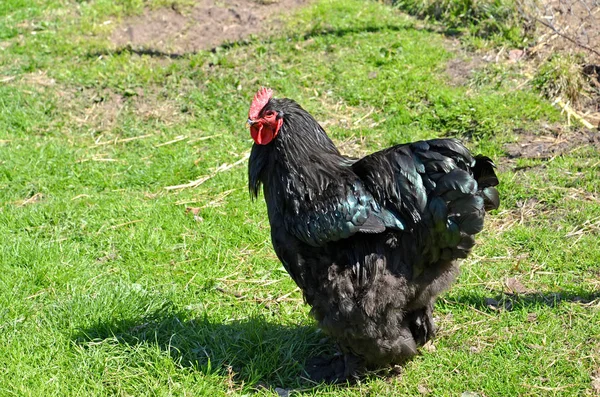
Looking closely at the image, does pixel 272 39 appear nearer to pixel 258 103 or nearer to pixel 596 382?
pixel 258 103

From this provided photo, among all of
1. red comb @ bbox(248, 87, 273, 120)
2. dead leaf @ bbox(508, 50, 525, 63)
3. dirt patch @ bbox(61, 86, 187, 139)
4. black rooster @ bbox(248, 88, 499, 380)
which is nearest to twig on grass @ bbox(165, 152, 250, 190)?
dirt patch @ bbox(61, 86, 187, 139)

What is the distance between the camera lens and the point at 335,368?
4469 millimetres

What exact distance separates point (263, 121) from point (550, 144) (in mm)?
3481

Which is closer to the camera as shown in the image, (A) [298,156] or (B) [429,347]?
(A) [298,156]

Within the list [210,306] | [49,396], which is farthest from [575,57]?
[49,396]

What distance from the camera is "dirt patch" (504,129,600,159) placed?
20.7 feet

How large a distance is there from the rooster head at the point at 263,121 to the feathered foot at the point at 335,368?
1486 mm

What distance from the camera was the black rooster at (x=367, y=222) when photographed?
12.4ft

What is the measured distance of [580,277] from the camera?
5.00m

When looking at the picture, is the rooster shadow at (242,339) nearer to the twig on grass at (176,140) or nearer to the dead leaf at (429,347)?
the dead leaf at (429,347)

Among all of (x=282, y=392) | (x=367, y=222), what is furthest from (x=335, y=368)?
(x=367, y=222)

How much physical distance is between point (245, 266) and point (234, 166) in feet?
5.12

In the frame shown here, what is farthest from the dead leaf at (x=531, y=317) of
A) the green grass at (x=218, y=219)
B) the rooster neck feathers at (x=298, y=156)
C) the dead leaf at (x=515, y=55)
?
the dead leaf at (x=515, y=55)

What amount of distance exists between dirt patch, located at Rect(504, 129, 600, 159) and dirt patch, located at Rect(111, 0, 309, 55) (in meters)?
3.61
